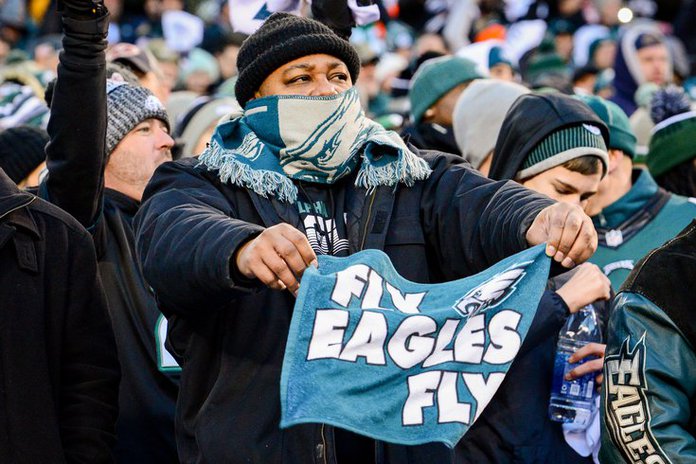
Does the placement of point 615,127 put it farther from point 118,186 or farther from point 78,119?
point 78,119

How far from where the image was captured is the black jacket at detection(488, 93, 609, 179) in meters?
4.42

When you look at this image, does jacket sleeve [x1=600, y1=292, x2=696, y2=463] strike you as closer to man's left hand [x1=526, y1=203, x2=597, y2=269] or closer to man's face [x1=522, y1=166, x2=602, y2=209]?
man's left hand [x1=526, y1=203, x2=597, y2=269]

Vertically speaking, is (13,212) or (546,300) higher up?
(13,212)

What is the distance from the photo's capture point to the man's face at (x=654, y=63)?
877cm

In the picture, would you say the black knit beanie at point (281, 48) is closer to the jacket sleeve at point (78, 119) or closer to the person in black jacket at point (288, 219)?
the person in black jacket at point (288, 219)

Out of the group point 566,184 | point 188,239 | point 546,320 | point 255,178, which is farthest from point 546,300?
point 188,239

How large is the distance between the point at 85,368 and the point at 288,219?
809mm

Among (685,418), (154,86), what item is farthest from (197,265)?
(154,86)

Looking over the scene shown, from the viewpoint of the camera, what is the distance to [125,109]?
477 centimetres

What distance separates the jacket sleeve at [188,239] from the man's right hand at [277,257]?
6cm

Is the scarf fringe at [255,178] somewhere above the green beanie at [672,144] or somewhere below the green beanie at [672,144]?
above

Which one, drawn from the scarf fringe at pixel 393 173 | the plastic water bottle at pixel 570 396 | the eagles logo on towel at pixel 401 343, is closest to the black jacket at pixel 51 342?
the scarf fringe at pixel 393 173

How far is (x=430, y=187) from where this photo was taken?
11.4 feet

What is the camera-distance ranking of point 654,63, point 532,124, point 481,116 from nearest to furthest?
point 532,124 → point 481,116 → point 654,63
